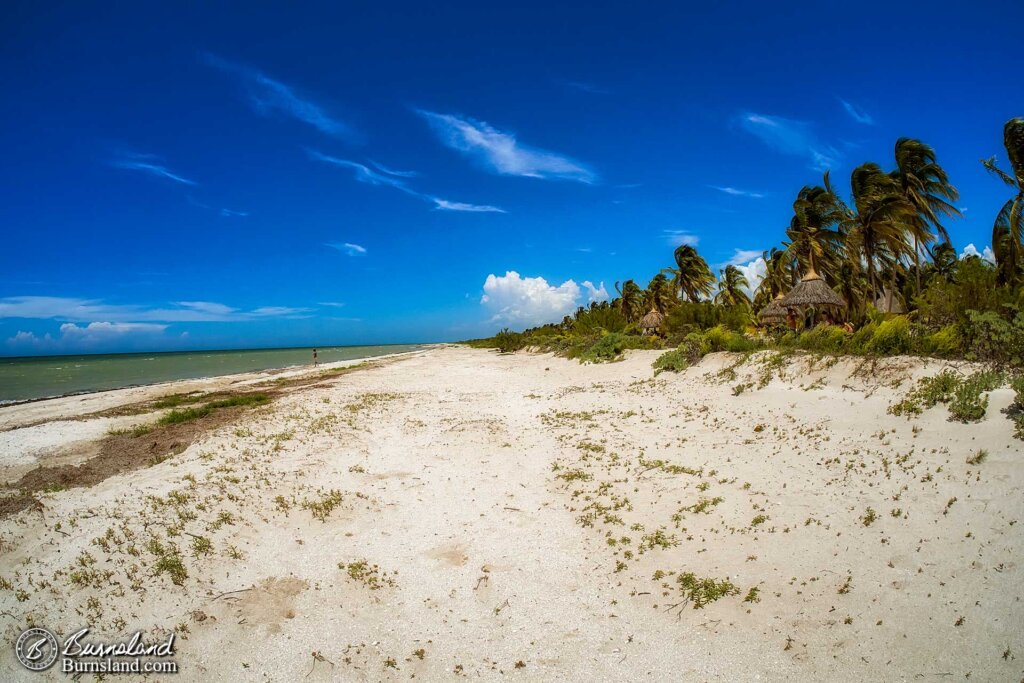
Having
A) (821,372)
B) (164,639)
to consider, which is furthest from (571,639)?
(821,372)

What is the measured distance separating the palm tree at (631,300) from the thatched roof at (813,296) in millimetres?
40329

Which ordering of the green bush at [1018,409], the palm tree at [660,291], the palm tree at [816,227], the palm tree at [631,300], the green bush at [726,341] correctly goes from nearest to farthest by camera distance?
the green bush at [1018,409]
the green bush at [726,341]
the palm tree at [816,227]
the palm tree at [660,291]
the palm tree at [631,300]

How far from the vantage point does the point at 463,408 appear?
51.7 ft

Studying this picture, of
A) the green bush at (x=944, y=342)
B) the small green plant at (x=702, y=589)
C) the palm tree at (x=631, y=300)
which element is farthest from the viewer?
the palm tree at (x=631, y=300)

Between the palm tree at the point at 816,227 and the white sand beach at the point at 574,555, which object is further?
the palm tree at the point at 816,227

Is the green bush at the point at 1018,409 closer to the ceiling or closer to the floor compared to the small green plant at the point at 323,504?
→ closer to the ceiling

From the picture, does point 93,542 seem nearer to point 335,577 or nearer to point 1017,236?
point 335,577

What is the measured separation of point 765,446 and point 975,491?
126 inches

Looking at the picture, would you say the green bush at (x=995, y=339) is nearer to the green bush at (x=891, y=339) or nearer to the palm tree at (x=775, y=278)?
the green bush at (x=891, y=339)

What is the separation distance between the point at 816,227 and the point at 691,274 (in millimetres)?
15527

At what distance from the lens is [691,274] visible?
40.9 meters

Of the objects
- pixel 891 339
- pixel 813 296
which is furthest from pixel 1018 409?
pixel 813 296

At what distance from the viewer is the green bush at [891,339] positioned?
34.9ft

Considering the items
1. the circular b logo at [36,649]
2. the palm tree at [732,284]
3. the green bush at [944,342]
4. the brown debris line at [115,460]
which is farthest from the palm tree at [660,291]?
the circular b logo at [36,649]
